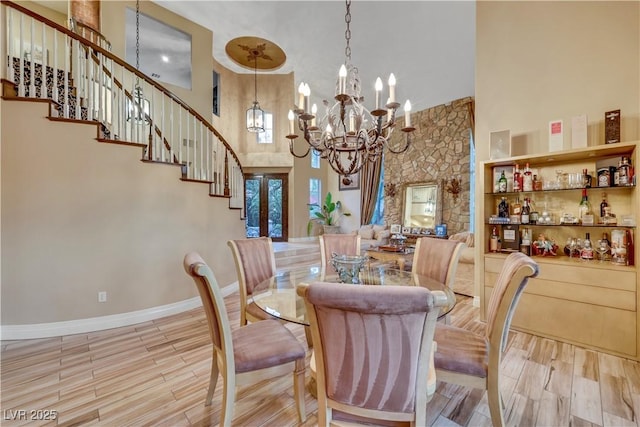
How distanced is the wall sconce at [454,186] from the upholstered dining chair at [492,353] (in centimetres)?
522

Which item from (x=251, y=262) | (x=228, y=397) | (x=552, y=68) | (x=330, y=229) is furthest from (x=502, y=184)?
(x=330, y=229)

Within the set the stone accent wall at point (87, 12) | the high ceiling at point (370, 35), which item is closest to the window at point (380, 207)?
the high ceiling at point (370, 35)

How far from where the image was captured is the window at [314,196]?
877cm

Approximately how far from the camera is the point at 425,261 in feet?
8.47

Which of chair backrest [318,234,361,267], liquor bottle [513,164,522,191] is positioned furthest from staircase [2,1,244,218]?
liquor bottle [513,164,522,191]

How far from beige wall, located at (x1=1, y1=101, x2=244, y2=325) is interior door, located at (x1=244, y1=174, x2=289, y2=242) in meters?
4.75

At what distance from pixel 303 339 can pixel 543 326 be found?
244 cm

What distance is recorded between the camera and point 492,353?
4.67 feet

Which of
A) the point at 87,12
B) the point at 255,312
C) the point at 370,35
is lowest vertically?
the point at 255,312

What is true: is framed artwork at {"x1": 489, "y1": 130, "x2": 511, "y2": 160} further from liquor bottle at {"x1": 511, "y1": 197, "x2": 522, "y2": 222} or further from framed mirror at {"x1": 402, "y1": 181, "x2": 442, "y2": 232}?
framed mirror at {"x1": 402, "y1": 181, "x2": 442, "y2": 232}

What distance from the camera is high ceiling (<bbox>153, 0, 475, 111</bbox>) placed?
4.02 meters

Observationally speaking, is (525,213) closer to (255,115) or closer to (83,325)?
(83,325)

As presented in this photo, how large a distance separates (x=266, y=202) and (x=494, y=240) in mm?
6220

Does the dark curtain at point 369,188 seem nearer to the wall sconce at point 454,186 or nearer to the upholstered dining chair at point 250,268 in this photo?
the wall sconce at point 454,186
